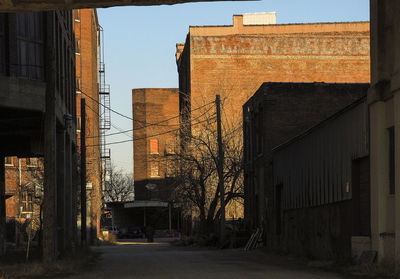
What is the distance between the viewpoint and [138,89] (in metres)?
89.4

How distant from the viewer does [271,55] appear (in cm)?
5706

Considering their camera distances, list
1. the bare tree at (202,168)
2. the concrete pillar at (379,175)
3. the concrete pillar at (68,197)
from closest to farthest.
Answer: the concrete pillar at (379,175), the concrete pillar at (68,197), the bare tree at (202,168)

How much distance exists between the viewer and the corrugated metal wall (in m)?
21.2

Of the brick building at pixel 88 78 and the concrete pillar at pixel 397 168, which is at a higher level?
the brick building at pixel 88 78

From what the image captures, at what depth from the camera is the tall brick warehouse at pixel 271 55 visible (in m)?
56.8

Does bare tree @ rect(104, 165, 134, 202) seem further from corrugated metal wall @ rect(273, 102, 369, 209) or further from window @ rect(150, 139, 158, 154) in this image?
corrugated metal wall @ rect(273, 102, 369, 209)

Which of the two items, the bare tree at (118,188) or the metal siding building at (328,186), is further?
the bare tree at (118,188)

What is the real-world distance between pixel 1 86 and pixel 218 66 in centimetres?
3475

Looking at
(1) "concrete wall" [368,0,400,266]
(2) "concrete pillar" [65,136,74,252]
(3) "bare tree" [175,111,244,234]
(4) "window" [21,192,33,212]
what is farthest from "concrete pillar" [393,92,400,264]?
(4) "window" [21,192,33,212]

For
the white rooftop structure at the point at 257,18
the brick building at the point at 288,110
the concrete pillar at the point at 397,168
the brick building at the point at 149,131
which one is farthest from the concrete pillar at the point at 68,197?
the brick building at the point at 149,131

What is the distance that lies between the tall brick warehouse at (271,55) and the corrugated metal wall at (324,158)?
25.1 m

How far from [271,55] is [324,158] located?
33.3m

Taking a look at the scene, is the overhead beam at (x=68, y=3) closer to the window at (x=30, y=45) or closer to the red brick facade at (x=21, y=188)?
the window at (x=30, y=45)

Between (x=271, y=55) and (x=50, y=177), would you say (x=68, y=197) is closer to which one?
(x=50, y=177)
